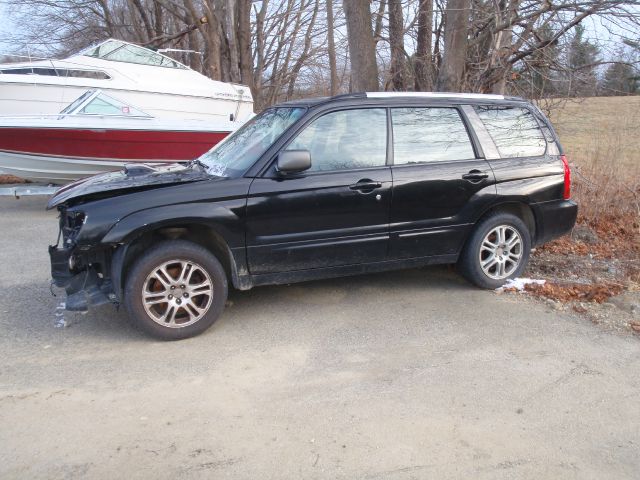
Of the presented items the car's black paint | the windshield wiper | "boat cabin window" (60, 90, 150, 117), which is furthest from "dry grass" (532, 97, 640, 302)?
"boat cabin window" (60, 90, 150, 117)

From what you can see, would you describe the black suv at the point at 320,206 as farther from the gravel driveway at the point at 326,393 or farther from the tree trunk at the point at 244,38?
the tree trunk at the point at 244,38

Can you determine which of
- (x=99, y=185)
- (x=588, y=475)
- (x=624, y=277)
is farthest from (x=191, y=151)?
(x=588, y=475)

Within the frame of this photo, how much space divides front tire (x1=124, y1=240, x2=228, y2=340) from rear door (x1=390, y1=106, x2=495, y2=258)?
167 centimetres

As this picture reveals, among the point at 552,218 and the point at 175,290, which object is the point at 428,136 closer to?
the point at 552,218

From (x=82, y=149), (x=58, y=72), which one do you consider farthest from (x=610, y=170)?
(x=58, y=72)

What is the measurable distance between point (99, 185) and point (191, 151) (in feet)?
19.3

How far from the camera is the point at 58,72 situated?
1071cm

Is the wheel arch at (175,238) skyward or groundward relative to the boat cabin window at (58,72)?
groundward

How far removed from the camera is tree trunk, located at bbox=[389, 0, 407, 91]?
1152 cm

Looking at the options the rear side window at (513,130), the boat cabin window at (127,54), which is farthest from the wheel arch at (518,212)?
the boat cabin window at (127,54)

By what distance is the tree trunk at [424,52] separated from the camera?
11.1 meters

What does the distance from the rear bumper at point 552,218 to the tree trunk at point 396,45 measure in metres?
6.82

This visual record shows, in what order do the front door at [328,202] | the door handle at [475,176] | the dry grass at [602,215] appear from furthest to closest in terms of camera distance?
the dry grass at [602,215] → the door handle at [475,176] → the front door at [328,202]

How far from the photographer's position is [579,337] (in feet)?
14.5
